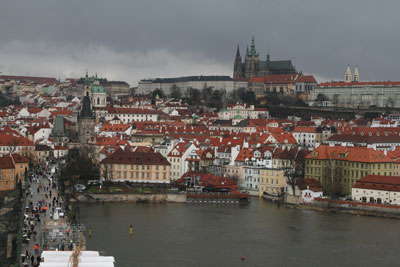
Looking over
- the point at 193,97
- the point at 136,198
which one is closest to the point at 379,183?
the point at 136,198

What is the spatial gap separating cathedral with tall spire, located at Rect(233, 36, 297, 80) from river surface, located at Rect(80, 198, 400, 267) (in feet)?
352

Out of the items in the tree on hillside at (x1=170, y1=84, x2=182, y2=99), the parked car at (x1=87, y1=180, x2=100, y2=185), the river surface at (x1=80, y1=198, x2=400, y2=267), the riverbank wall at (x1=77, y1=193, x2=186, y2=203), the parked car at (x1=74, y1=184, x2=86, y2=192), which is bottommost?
the river surface at (x1=80, y1=198, x2=400, y2=267)

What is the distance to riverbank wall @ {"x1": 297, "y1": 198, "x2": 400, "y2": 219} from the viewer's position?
3616 centimetres

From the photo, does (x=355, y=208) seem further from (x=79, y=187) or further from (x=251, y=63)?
(x=251, y=63)

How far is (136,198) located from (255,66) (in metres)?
108

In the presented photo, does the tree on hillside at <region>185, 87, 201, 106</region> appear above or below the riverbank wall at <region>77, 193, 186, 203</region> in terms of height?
above

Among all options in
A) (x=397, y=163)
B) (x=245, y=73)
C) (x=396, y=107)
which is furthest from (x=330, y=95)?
(x=397, y=163)

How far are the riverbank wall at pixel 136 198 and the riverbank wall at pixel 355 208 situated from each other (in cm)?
718

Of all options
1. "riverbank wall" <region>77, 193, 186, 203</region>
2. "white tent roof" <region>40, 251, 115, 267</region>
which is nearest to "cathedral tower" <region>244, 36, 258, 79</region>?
"riverbank wall" <region>77, 193, 186, 203</region>

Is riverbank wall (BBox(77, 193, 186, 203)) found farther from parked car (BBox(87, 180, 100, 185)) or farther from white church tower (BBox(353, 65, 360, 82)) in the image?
white church tower (BBox(353, 65, 360, 82))

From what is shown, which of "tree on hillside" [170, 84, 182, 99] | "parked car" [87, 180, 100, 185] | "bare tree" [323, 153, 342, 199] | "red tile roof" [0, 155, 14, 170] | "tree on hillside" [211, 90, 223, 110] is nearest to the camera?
"red tile roof" [0, 155, 14, 170]

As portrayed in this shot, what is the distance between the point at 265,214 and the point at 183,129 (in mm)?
36554

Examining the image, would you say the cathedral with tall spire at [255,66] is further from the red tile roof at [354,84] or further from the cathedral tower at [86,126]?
the cathedral tower at [86,126]

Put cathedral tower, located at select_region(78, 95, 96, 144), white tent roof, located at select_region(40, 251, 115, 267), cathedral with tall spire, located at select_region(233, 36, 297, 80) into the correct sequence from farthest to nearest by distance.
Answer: cathedral with tall spire, located at select_region(233, 36, 297, 80)
cathedral tower, located at select_region(78, 95, 96, 144)
white tent roof, located at select_region(40, 251, 115, 267)
